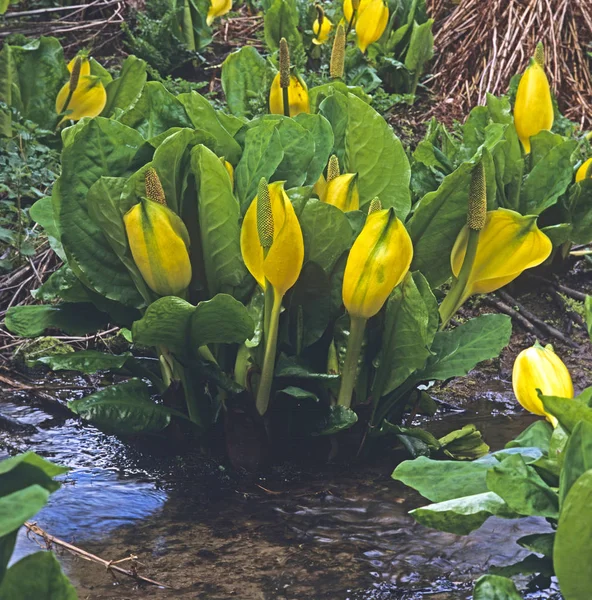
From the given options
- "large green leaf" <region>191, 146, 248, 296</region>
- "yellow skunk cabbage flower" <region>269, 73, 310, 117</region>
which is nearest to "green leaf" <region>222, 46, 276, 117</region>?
"yellow skunk cabbage flower" <region>269, 73, 310, 117</region>

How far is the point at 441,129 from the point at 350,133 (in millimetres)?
934

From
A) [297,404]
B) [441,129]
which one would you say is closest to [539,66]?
[441,129]

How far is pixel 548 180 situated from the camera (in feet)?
8.46

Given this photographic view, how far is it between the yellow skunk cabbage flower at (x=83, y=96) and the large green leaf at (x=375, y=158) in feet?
4.51

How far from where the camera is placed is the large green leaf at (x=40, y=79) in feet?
10.7

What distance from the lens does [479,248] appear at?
6.10 feet

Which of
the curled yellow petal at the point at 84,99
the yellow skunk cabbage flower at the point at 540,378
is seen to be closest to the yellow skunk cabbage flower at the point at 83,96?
the curled yellow petal at the point at 84,99

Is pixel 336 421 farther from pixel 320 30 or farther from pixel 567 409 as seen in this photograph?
pixel 320 30

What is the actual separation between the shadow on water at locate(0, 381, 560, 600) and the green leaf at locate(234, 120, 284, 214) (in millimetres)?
597

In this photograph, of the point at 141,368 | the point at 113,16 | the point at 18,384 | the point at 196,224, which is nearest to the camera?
the point at 196,224

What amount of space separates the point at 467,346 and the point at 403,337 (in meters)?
0.20

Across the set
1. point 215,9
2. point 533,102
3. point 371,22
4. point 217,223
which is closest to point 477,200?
point 217,223

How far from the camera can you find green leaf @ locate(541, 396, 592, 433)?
118cm

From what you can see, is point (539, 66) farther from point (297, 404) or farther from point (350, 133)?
point (297, 404)
